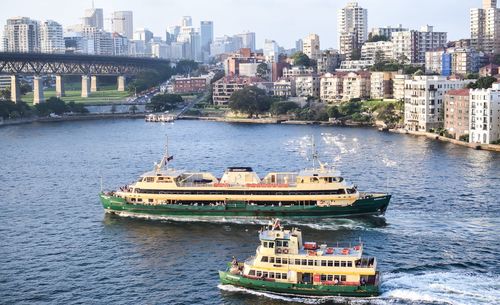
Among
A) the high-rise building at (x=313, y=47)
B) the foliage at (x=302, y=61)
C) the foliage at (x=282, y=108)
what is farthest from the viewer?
the high-rise building at (x=313, y=47)

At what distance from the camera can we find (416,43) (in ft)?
326

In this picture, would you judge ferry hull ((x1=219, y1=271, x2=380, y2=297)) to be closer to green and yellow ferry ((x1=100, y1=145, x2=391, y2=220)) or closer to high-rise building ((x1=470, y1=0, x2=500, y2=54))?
green and yellow ferry ((x1=100, y1=145, x2=391, y2=220))

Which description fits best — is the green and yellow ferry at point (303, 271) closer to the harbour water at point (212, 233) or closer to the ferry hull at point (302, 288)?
the ferry hull at point (302, 288)

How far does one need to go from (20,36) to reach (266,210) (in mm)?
150486

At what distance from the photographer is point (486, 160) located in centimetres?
4250

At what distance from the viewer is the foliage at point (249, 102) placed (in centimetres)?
7956

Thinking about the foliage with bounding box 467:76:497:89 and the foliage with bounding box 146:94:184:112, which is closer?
the foliage with bounding box 467:76:497:89

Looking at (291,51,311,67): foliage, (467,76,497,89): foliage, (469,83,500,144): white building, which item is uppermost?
(291,51,311,67): foliage

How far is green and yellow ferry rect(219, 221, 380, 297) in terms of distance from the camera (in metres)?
20.0

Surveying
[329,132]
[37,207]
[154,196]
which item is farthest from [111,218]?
[329,132]

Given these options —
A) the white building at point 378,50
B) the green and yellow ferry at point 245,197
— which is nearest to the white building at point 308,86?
the white building at point 378,50

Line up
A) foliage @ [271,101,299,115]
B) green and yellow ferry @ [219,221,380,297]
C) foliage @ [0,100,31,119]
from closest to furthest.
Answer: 1. green and yellow ferry @ [219,221,380,297]
2. foliage @ [0,100,31,119]
3. foliage @ [271,101,299,115]

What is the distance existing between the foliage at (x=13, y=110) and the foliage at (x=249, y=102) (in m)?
20.3

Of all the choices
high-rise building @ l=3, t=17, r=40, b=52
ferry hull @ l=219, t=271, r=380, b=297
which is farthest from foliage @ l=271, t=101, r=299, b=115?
high-rise building @ l=3, t=17, r=40, b=52
